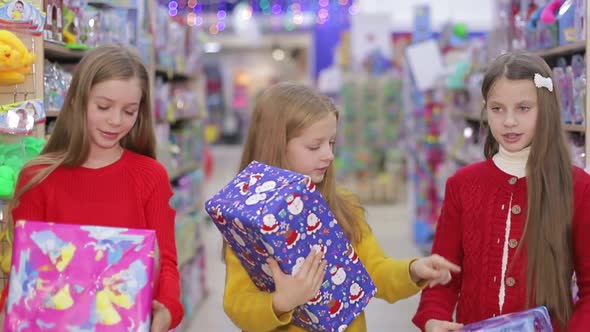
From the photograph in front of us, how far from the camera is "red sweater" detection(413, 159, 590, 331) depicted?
6.56 feet

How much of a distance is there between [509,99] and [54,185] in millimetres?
1208

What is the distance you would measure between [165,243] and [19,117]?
30.2 inches

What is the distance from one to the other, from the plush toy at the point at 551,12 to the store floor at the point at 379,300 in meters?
1.23

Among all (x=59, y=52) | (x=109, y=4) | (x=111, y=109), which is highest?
(x=109, y=4)

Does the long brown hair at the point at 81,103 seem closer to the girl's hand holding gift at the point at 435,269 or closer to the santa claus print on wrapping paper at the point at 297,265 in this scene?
the santa claus print on wrapping paper at the point at 297,265

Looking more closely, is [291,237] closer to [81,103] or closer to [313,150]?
[313,150]

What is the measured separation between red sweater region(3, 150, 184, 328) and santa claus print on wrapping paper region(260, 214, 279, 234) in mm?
439

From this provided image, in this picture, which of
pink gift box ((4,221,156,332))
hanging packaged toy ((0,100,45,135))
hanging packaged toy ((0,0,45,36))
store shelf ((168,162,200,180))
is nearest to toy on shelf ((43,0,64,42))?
hanging packaged toy ((0,0,45,36))

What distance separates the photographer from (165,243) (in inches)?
81.1

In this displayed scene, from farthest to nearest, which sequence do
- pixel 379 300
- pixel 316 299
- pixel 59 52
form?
pixel 379 300
pixel 59 52
pixel 316 299

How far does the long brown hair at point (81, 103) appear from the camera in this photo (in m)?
2.04

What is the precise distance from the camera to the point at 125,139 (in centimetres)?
222

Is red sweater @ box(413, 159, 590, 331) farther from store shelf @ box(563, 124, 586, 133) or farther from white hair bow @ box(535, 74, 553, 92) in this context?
store shelf @ box(563, 124, 586, 133)

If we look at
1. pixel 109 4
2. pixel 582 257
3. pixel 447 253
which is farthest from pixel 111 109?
pixel 109 4
